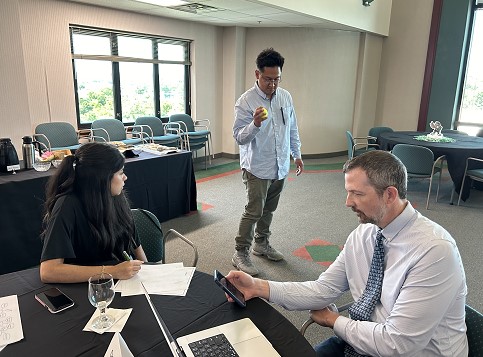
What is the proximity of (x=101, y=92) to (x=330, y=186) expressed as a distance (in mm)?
3771

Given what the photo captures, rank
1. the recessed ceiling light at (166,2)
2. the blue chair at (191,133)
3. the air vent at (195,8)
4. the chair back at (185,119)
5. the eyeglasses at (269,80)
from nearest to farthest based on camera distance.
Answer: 1. the eyeglasses at (269,80)
2. the recessed ceiling light at (166,2)
3. the air vent at (195,8)
4. the blue chair at (191,133)
5. the chair back at (185,119)

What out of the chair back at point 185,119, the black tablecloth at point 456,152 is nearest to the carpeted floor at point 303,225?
the black tablecloth at point 456,152

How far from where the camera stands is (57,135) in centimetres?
473

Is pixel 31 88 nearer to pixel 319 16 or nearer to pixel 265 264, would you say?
pixel 265 264

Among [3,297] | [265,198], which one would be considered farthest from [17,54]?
[3,297]

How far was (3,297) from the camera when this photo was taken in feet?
4.08

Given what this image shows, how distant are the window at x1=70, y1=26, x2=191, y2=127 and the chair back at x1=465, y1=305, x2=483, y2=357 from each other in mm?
5379

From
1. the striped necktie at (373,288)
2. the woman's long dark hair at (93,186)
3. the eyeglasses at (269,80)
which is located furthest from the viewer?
the eyeglasses at (269,80)

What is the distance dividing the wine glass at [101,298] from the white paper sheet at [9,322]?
0.68ft

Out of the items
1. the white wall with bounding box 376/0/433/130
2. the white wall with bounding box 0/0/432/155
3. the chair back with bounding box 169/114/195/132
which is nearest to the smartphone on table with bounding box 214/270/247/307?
the white wall with bounding box 0/0/432/155

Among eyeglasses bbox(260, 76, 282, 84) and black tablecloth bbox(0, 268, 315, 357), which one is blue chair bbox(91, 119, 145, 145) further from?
black tablecloth bbox(0, 268, 315, 357)

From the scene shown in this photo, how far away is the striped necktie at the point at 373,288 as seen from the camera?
4.05 ft

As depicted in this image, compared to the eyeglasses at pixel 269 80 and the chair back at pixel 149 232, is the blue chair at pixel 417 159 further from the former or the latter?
the chair back at pixel 149 232

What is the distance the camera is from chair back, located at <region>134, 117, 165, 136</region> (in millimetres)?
5845
